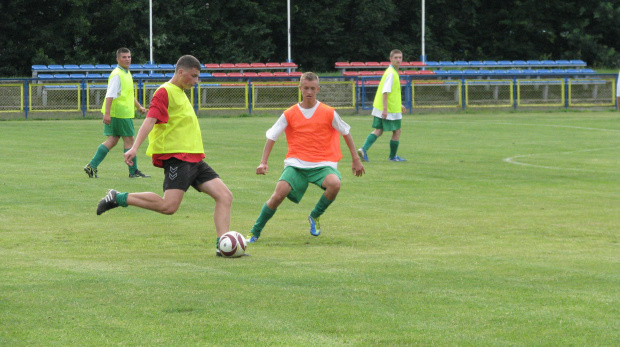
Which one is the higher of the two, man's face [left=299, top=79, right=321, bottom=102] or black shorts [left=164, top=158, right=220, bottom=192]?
man's face [left=299, top=79, right=321, bottom=102]

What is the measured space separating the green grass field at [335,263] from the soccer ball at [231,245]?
108mm

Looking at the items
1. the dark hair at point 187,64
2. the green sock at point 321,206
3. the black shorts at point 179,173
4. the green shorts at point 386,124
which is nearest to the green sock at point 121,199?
the black shorts at point 179,173

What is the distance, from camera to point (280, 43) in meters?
52.5

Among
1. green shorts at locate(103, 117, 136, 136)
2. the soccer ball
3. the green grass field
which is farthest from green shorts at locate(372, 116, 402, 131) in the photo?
the soccer ball

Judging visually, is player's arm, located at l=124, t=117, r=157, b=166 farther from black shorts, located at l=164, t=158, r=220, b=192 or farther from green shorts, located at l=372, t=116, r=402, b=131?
green shorts, located at l=372, t=116, r=402, b=131

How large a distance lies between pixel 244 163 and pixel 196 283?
400 inches

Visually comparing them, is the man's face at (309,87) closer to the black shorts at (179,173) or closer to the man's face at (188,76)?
the man's face at (188,76)

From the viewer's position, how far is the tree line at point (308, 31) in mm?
45625

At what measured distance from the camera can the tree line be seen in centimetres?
4562

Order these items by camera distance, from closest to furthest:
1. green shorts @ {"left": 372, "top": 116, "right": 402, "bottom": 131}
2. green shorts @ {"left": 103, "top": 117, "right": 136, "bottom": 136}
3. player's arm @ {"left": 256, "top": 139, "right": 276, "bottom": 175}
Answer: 1. player's arm @ {"left": 256, "top": 139, "right": 276, "bottom": 175}
2. green shorts @ {"left": 103, "top": 117, "right": 136, "bottom": 136}
3. green shorts @ {"left": 372, "top": 116, "right": 402, "bottom": 131}

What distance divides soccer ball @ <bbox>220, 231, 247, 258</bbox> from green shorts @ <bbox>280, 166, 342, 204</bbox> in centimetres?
124

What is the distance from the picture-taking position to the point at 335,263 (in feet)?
25.3

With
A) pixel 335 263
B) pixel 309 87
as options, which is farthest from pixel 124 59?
pixel 335 263

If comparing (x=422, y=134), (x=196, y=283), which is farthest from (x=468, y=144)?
(x=196, y=283)
